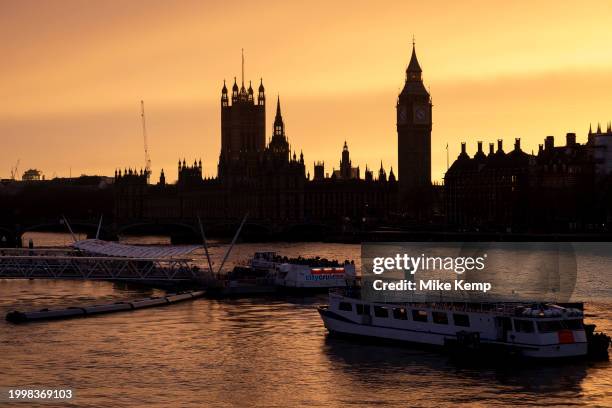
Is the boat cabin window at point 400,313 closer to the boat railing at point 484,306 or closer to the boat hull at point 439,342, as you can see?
the boat railing at point 484,306

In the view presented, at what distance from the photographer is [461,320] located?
4125cm

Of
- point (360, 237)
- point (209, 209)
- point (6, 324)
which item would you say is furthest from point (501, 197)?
point (6, 324)

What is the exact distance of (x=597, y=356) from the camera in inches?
1569

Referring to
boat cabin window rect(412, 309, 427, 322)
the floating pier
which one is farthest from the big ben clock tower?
boat cabin window rect(412, 309, 427, 322)

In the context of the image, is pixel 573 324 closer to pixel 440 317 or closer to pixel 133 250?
pixel 440 317

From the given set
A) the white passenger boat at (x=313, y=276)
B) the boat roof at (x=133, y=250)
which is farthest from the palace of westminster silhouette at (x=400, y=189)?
the white passenger boat at (x=313, y=276)

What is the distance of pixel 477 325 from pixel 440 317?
1.65 meters

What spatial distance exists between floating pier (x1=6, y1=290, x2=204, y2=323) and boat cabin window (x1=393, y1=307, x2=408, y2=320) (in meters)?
14.2

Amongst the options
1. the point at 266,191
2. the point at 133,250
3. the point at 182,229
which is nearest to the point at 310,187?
the point at 266,191

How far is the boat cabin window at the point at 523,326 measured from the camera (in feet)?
129

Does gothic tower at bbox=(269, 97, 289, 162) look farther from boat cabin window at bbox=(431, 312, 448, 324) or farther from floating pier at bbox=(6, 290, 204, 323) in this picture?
boat cabin window at bbox=(431, 312, 448, 324)

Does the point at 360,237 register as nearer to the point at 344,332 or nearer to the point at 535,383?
the point at 344,332

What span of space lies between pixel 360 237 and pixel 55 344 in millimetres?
79339

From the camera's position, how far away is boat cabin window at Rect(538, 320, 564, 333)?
39.3m
